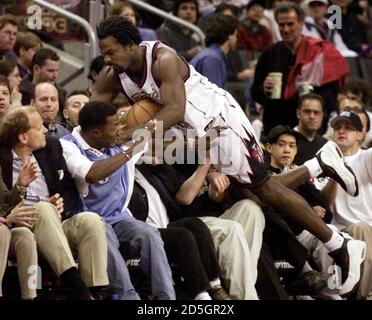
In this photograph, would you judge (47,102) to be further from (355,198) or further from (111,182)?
(355,198)

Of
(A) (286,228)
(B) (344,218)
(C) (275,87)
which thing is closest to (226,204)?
(A) (286,228)

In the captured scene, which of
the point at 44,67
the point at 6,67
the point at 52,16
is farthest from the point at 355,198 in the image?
the point at 52,16

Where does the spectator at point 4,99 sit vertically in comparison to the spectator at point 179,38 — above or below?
above

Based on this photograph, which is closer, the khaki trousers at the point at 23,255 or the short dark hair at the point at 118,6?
the khaki trousers at the point at 23,255

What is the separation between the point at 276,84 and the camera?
12.2 meters

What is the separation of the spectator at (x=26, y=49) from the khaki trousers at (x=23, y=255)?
3.13m

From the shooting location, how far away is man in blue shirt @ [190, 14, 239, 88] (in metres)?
11.9

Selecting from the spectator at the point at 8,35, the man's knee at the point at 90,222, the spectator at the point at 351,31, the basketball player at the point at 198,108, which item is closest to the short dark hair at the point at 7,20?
the spectator at the point at 8,35

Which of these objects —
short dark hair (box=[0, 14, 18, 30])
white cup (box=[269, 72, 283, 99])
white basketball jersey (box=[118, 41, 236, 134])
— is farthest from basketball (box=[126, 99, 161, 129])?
white cup (box=[269, 72, 283, 99])

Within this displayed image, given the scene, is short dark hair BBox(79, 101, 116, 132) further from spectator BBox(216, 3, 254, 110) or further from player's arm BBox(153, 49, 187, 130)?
spectator BBox(216, 3, 254, 110)

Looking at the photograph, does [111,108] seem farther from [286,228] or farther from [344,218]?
[344,218]

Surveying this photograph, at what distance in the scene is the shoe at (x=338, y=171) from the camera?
10.1 m

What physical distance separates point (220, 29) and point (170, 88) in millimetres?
2950

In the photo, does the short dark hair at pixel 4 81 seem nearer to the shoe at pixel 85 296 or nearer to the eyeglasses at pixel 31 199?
the eyeglasses at pixel 31 199
